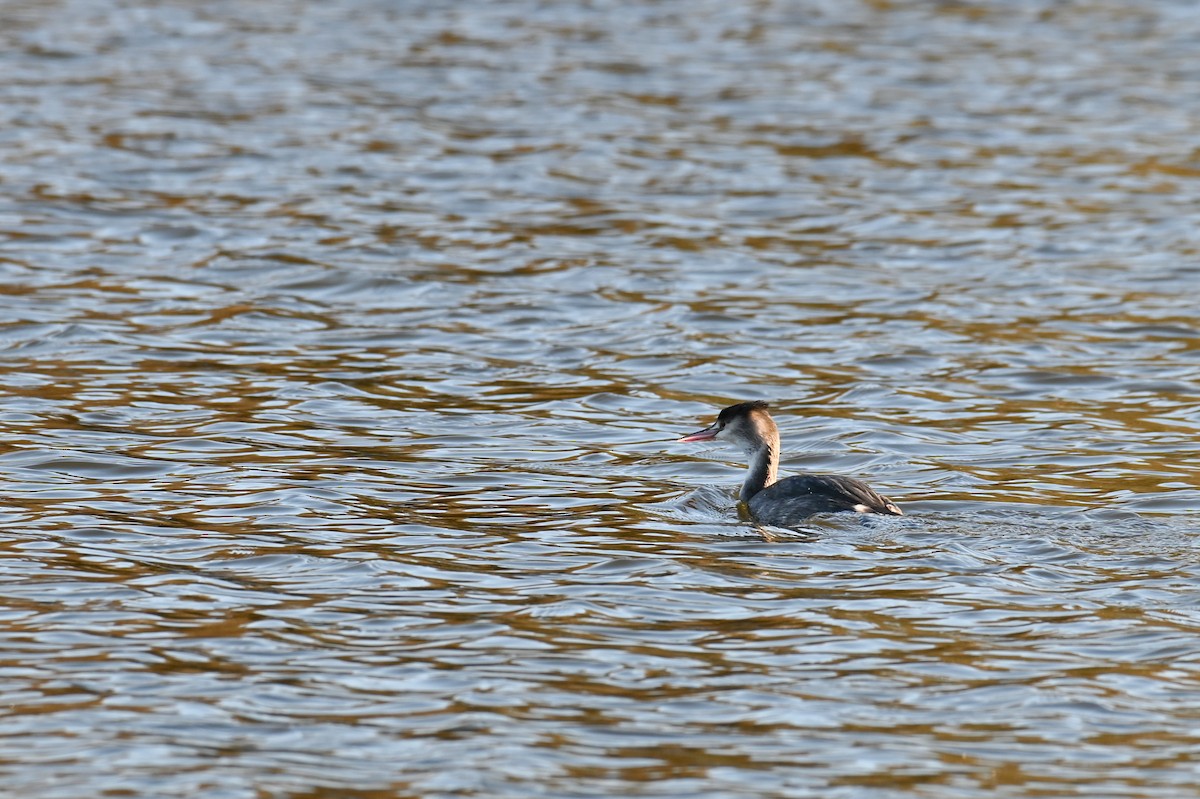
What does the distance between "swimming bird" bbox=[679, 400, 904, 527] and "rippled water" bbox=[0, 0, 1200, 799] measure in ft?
0.47

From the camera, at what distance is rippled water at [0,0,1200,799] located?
7668 mm

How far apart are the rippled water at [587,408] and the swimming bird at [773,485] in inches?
5.6

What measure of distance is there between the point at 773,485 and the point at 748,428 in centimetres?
57

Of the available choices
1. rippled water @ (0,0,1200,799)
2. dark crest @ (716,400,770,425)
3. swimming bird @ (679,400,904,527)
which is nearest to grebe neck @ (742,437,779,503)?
swimming bird @ (679,400,904,527)

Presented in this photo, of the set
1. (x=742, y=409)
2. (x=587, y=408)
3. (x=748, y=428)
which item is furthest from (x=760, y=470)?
(x=587, y=408)

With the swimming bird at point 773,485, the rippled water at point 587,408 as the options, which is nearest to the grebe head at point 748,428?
the swimming bird at point 773,485

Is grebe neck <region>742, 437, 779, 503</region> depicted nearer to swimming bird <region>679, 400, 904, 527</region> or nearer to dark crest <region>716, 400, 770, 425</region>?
swimming bird <region>679, 400, 904, 527</region>

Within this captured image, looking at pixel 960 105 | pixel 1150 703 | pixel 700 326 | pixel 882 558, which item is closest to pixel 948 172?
pixel 960 105

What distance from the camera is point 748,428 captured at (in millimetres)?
11805

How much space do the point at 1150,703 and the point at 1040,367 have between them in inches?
261

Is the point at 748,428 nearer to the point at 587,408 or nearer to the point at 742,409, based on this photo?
the point at 742,409

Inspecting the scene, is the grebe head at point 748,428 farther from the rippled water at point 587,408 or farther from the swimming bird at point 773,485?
the rippled water at point 587,408

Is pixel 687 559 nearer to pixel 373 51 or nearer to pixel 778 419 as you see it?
pixel 778 419

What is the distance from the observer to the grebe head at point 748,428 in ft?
38.6
